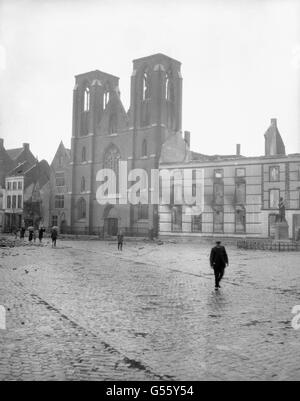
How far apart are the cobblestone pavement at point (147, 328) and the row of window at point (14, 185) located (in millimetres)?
52280

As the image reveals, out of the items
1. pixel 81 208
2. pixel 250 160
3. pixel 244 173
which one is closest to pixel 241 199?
pixel 244 173

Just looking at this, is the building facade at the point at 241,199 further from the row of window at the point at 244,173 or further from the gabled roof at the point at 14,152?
the gabled roof at the point at 14,152

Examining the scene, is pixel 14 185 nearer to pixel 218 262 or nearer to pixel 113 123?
pixel 113 123

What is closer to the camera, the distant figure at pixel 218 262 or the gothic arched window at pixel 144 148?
the distant figure at pixel 218 262

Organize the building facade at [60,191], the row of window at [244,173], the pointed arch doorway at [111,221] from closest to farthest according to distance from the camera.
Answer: the row of window at [244,173]
the pointed arch doorway at [111,221]
the building facade at [60,191]

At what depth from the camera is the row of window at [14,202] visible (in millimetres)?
65625

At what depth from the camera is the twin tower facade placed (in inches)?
2076

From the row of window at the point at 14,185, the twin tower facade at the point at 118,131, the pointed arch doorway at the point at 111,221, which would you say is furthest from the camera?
the row of window at the point at 14,185

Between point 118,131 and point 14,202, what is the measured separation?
66.0ft

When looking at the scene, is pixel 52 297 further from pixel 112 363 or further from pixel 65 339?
pixel 112 363

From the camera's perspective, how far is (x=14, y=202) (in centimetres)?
6669

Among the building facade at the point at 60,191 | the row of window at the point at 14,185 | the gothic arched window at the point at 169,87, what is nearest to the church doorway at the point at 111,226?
the building facade at the point at 60,191

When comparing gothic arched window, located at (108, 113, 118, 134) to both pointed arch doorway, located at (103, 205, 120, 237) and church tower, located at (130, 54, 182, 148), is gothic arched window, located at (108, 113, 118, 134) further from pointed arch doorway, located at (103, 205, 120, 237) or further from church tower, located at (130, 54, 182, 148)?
pointed arch doorway, located at (103, 205, 120, 237)
